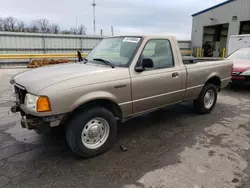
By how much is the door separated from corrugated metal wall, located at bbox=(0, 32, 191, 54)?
611 inches

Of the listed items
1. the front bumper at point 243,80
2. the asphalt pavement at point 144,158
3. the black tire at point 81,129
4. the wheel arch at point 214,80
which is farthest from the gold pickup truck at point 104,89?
the front bumper at point 243,80

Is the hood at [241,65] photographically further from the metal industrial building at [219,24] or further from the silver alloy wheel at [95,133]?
the metal industrial building at [219,24]

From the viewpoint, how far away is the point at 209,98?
17.6 ft

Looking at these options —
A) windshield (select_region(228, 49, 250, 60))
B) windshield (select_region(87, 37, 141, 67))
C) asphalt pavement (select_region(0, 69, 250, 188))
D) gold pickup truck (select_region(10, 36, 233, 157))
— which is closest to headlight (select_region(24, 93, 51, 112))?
gold pickup truck (select_region(10, 36, 233, 157))

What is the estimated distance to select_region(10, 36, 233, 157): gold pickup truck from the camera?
2.77 meters

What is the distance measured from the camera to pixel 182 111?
554cm

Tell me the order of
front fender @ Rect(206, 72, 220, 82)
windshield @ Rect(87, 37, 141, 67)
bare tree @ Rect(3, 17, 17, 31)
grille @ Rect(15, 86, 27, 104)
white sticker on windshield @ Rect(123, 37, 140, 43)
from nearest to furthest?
grille @ Rect(15, 86, 27, 104) < windshield @ Rect(87, 37, 141, 67) < white sticker on windshield @ Rect(123, 37, 140, 43) < front fender @ Rect(206, 72, 220, 82) < bare tree @ Rect(3, 17, 17, 31)

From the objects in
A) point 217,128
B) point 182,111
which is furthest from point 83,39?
point 217,128

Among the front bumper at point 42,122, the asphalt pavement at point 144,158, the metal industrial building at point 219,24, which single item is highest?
the metal industrial building at point 219,24

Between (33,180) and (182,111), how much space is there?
13.2ft

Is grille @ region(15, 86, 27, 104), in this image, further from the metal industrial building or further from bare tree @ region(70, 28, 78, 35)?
bare tree @ region(70, 28, 78, 35)

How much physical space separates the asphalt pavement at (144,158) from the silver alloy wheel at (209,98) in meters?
0.60

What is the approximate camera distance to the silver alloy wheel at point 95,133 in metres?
3.13

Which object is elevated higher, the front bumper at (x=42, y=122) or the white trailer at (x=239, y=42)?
the white trailer at (x=239, y=42)
